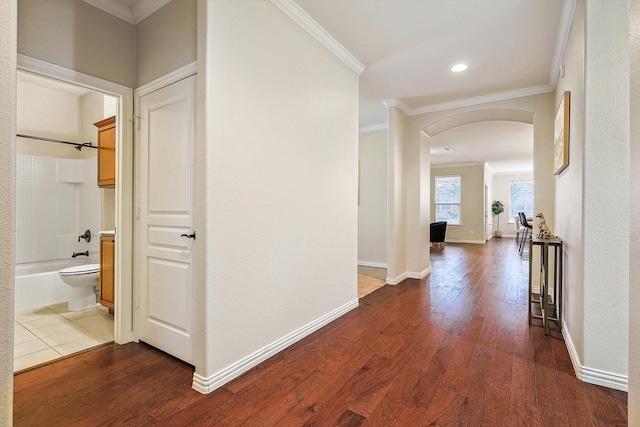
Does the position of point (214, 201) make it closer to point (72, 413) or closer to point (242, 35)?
point (242, 35)

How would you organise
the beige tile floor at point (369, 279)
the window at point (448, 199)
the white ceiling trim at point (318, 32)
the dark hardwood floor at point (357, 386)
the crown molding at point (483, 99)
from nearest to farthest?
the dark hardwood floor at point (357, 386) → the white ceiling trim at point (318, 32) → the crown molding at point (483, 99) → the beige tile floor at point (369, 279) → the window at point (448, 199)

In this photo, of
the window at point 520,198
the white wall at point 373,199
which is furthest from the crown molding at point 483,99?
the window at point 520,198

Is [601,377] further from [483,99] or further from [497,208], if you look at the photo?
[497,208]

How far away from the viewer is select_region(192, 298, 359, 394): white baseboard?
1812 mm

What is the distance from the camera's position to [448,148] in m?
7.71

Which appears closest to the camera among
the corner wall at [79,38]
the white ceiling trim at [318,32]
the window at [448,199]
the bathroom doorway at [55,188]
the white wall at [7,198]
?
the white wall at [7,198]

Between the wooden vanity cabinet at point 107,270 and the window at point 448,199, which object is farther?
the window at point 448,199

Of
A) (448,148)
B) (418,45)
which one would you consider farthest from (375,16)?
(448,148)

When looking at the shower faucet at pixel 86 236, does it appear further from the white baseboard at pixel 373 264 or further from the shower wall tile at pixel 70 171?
the white baseboard at pixel 373 264

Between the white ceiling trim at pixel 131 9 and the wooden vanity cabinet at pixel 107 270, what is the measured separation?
1822 millimetres

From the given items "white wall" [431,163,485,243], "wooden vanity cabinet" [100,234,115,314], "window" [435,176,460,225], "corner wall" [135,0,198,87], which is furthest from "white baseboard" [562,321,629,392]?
"window" [435,176,460,225]

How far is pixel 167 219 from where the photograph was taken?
2211mm

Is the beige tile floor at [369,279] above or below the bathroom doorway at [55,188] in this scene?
below

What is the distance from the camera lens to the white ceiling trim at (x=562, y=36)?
2334 millimetres
